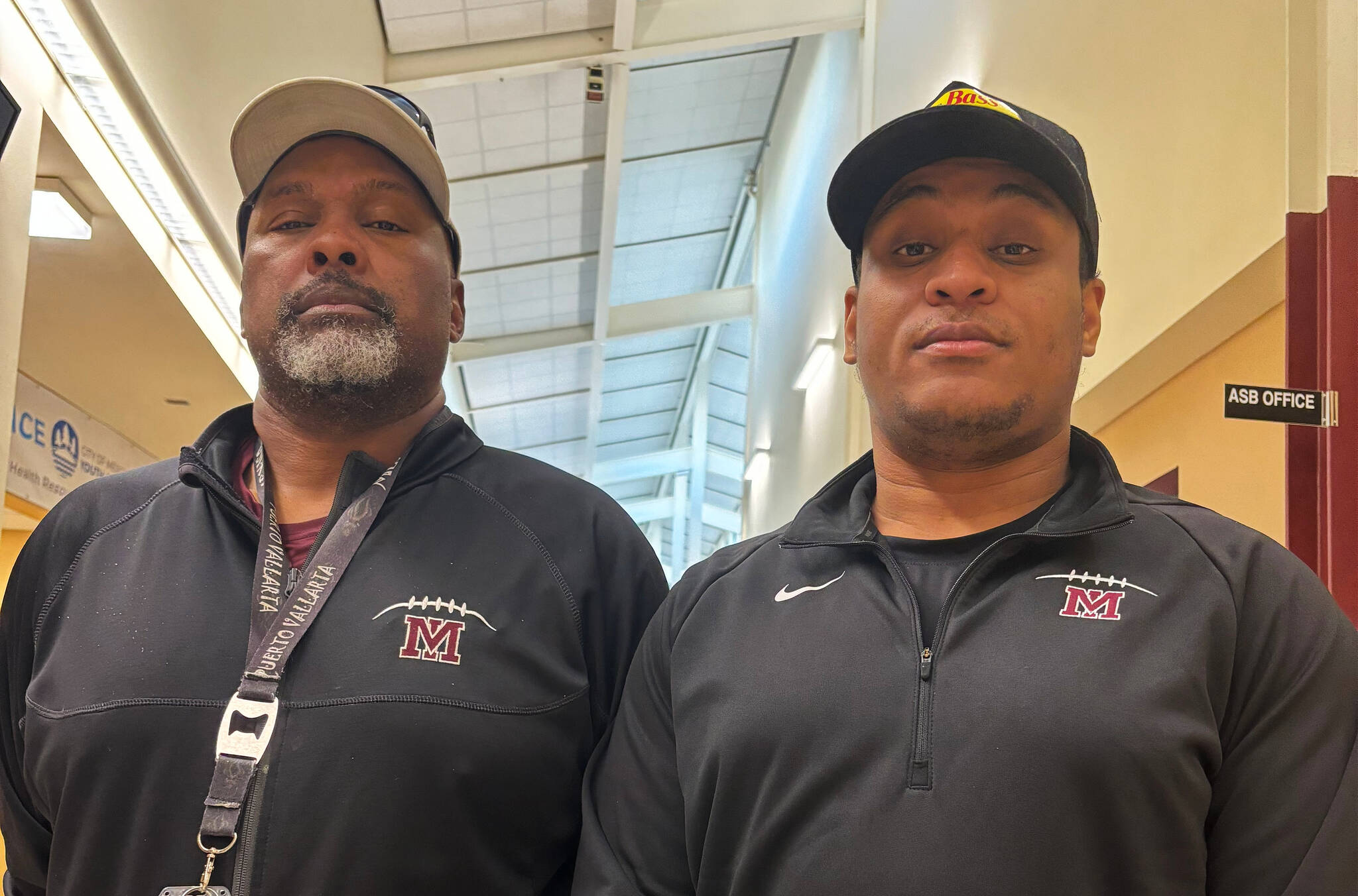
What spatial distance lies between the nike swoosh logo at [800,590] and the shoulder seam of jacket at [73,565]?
98 centimetres

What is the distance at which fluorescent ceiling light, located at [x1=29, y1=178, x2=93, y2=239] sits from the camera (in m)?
3.87

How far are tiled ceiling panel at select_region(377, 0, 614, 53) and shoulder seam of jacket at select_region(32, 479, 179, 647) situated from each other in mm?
4680

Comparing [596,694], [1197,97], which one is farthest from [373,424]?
[1197,97]

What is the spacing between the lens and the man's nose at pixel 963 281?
1.54 meters

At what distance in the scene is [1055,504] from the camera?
58.7 inches

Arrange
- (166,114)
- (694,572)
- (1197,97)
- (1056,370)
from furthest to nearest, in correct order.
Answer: (166,114) → (1197,97) → (694,572) → (1056,370)

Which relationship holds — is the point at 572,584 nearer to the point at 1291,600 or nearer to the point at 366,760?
the point at 366,760

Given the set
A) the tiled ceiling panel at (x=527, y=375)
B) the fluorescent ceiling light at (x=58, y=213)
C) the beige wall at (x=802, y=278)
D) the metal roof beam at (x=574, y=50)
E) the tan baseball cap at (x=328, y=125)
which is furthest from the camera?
the tiled ceiling panel at (x=527, y=375)

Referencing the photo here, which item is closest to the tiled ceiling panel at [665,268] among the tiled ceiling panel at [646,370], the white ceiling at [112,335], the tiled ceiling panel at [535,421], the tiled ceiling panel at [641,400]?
the tiled ceiling panel at [646,370]

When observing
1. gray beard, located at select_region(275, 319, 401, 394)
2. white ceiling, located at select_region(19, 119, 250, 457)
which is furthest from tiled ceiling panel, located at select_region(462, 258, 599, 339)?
gray beard, located at select_region(275, 319, 401, 394)

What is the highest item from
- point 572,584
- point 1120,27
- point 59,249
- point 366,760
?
point 1120,27

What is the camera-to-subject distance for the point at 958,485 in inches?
62.4

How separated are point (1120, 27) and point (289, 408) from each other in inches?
98.1

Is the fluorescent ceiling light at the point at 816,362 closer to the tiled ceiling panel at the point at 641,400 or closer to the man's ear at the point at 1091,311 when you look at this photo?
the man's ear at the point at 1091,311
